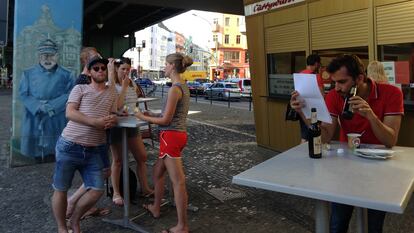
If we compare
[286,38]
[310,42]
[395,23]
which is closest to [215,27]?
[286,38]

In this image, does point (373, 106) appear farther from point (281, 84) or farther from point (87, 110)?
point (281, 84)

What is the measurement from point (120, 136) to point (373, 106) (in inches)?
115

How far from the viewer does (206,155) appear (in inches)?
314

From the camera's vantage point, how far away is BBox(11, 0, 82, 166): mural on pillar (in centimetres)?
710

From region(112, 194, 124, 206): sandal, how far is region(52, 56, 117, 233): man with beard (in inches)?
43.5

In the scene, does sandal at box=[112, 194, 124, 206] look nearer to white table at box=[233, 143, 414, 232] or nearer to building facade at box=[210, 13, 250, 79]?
white table at box=[233, 143, 414, 232]

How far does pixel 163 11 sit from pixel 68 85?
620 inches

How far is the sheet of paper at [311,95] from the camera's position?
2869mm

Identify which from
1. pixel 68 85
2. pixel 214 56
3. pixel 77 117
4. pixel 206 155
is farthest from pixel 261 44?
Answer: pixel 214 56

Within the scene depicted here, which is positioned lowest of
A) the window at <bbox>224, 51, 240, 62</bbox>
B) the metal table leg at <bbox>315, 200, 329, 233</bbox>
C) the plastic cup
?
the metal table leg at <bbox>315, 200, 329, 233</bbox>

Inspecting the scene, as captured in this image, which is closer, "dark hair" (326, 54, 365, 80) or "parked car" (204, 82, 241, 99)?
"dark hair" (326, 54, 365, 80)

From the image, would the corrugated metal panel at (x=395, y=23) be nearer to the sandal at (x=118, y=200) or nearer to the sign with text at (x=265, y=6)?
the sign with text at (x=265, y=6)

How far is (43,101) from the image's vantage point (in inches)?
283

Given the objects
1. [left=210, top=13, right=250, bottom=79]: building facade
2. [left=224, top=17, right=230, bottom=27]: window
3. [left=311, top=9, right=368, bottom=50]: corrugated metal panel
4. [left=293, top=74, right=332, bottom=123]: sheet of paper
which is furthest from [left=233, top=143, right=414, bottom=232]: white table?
[left=224, top=17, right=230, bottom=27]: window
